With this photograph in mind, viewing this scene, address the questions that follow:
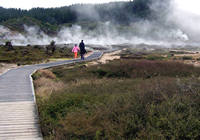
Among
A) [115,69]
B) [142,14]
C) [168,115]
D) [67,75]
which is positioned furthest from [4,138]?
[142,14]

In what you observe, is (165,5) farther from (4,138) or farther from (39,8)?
(4,138)

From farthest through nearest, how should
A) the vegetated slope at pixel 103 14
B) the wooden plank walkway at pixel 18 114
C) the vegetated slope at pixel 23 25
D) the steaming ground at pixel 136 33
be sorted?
1. the vegetated slope at pixel 103 14
2. the vegetated slope at pixel 23 25
3. the steaming ground at pixel 136 33
4. the wooden plank walkway at pixel 18 114

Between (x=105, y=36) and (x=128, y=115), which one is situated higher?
(x=105, y=36)

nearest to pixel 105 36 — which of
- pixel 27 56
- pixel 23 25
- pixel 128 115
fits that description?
pixel 23 25

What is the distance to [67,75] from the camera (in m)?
19.2

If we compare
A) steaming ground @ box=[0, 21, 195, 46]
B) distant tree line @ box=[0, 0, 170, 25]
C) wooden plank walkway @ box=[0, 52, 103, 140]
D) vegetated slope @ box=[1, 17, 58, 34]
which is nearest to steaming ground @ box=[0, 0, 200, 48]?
steaming ground @ box=[0, 21, 195, 46]

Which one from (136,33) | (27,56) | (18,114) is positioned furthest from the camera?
(136,33)

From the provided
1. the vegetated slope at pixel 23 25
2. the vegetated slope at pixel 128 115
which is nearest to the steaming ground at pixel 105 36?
the vegetated slope at pixel 23 25

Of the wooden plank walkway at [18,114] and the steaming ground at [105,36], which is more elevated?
the steaming ground at [105,36]

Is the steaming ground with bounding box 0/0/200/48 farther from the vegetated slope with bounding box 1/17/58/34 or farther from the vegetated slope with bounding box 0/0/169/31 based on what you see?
the vegetated slope with bounding box 0/0/169/31

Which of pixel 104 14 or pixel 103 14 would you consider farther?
pixel 103 14

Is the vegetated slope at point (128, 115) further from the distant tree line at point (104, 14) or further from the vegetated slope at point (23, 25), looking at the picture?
Answer: the distant tree line at point (104, 14)

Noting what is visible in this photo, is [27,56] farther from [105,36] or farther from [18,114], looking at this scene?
[105,36]

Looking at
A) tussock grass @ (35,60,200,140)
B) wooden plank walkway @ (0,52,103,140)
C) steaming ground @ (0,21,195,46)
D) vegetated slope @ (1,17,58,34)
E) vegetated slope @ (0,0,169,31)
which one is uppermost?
vegetated slope @ (0,0,169,31)
